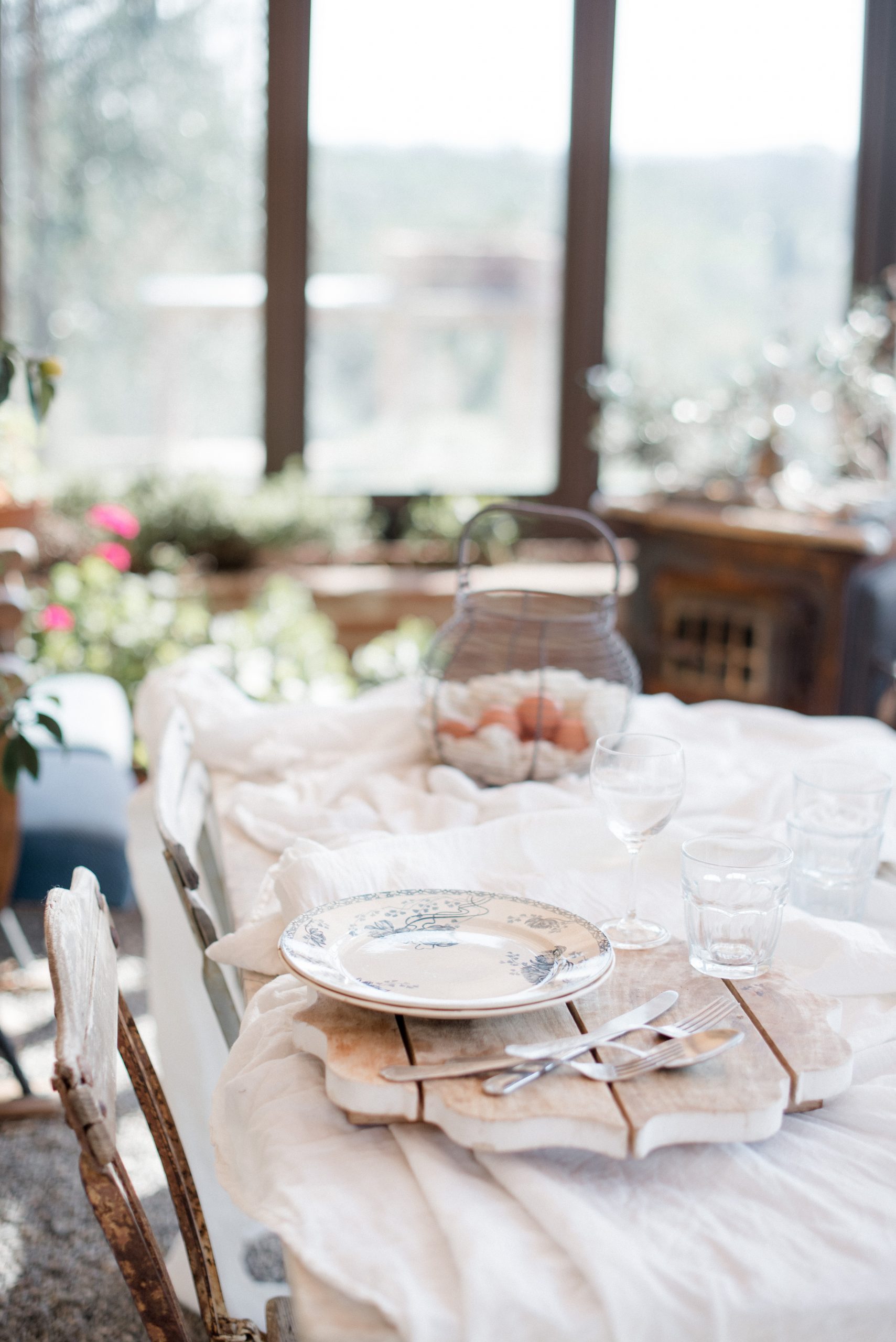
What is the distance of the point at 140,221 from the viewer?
4328mm

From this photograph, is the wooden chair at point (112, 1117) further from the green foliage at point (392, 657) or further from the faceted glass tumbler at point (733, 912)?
the green foliage at point (392, 657)

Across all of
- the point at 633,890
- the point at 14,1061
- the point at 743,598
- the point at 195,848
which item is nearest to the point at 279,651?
the point at 743,598

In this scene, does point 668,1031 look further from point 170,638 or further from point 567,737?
point 170,638

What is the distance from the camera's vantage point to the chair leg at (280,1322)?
3.22ft

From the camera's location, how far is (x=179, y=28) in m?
4.20

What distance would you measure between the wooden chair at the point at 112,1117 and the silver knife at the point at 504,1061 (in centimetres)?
18

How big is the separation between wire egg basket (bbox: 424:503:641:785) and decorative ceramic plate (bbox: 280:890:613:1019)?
0.41m

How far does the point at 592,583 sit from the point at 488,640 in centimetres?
269

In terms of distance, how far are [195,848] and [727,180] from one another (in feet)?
13.2

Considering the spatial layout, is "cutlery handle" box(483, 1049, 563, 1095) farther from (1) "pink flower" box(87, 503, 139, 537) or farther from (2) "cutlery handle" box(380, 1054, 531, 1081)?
(1) "pink flower" box(87, 503, 139, 537)

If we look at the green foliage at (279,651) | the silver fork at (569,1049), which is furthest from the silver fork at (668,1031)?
the green foliage at (279,651)

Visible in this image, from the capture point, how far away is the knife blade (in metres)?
0.79

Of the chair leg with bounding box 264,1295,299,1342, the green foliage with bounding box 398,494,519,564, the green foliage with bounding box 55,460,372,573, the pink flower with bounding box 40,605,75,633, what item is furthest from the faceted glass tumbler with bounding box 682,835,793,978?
the green foliage with bounding box 398,494,519,564

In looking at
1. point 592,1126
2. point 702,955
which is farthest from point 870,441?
point 592,1126
